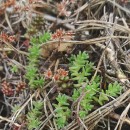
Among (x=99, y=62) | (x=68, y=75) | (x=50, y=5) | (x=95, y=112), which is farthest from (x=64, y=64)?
(x=50, y=5)

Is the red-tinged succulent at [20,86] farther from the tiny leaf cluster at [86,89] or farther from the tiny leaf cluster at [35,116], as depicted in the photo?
the tiny leaf cluster at [86,89]

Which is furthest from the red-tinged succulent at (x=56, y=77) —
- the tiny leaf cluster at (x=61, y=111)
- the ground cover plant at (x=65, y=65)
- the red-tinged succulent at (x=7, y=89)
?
the red-tinged succulent at (x=7, y=89)

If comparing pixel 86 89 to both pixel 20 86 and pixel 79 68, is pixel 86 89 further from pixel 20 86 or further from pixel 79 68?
pixel 20 86

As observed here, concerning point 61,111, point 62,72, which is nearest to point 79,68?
point 62,72

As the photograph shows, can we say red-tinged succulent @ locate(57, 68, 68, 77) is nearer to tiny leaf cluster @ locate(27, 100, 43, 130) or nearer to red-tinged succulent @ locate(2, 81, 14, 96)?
tiny leaf cluster @ locate(27, 100, 43, 130)

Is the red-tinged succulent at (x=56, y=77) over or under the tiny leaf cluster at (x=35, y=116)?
over

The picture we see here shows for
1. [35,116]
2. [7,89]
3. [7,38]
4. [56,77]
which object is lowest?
[35,116]

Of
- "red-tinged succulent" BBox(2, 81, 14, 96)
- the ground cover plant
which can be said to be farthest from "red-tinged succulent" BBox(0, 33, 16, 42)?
"red-tinged succulent" BBox(2, 81, 14, 96)

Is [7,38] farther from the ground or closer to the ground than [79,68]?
farther from the ground

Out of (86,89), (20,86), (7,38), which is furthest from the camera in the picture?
(7,38)
